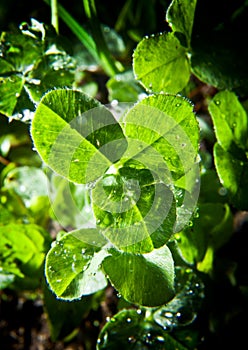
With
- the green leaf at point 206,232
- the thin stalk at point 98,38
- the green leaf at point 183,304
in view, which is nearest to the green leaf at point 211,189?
the green leaf at point 206,232

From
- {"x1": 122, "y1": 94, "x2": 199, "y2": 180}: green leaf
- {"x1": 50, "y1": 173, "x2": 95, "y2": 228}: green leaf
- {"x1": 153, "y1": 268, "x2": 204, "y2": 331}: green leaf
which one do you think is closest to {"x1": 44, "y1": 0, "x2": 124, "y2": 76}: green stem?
{"x1": 50, "y1": 173, "x2": 95, "y2": 228}: green leaf

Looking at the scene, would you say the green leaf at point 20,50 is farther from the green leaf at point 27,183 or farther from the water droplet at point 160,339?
the water droplet at point 160,339

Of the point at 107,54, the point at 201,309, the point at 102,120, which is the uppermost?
the point at 102,120

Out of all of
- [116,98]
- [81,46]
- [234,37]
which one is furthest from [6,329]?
[234,37]

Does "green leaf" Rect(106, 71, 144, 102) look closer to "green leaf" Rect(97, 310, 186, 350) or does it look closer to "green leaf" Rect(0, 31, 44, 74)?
"green leaf" Rect(0, 31, 44, 74)

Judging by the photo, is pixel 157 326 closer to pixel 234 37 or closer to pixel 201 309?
pixel 201 309

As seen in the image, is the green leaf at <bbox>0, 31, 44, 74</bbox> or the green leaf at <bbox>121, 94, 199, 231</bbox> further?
the green leaf at <bbox>0, 31, 44, 74</bbox>

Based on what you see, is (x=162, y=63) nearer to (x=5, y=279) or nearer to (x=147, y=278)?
(x=147, y=278)
